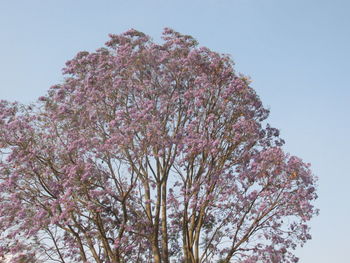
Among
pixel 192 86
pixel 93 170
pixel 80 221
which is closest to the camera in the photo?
pixel 93 170

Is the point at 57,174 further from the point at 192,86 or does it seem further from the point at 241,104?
the point at 241,104

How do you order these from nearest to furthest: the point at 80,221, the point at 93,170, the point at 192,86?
the point at 93,170 < the point at 80,221 < the point at 192,86

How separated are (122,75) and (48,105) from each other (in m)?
3.41

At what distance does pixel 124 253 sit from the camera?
2012cm

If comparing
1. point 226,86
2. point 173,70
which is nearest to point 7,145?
point 173,70

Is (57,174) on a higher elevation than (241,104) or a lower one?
lower

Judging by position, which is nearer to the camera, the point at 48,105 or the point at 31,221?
the point at 31,221

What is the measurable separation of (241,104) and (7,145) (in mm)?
9897

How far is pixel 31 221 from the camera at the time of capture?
18734 mm

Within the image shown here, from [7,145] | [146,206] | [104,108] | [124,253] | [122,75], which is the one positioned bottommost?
[124,253]

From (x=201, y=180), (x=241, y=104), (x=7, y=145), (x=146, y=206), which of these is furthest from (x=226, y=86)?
(x=7, y=145)

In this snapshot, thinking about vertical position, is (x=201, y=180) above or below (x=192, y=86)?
below

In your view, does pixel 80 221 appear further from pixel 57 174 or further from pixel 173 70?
pixel 173 70

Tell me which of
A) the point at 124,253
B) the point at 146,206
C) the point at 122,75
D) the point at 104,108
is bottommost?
the point at 124,253
